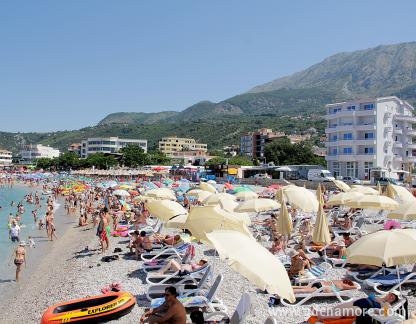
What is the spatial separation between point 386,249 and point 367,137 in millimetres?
50673

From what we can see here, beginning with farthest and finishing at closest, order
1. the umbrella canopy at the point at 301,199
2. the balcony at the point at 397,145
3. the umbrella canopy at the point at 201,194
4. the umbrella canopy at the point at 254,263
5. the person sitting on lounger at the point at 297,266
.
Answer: the balcony at the point at 397,145
the umbrella canopy at the point at 201,194
the umbrella canopy at the point at 301,199
the person sitting on lounger at the point at 297,266
the umbrella canopy at the point at 254,263

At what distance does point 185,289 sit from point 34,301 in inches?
181

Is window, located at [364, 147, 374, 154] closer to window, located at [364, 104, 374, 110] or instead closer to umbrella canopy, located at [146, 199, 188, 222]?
window, located at [364, 104, 374, 110]

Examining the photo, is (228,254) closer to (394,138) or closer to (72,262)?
(72,262)

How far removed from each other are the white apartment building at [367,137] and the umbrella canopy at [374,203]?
3941 cm

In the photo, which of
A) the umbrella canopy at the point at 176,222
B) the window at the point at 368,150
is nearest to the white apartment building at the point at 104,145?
the window at the point at 368,150

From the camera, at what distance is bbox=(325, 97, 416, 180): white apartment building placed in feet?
183

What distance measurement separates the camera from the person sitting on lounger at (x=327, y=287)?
982cm

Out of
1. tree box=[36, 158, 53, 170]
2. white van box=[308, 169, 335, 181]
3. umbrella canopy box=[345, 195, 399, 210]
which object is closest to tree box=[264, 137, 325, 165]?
white van box=[308, 169, 335, 181]

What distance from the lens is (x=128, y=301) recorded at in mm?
9812

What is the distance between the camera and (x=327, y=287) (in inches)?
388

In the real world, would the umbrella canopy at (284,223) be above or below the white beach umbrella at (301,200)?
below

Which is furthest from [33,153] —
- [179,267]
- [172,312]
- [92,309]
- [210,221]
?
[172,312]

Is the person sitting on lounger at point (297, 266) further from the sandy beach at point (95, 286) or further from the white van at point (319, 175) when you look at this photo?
the white van at point (319, 175)
